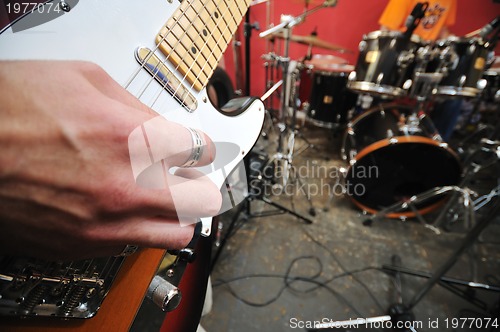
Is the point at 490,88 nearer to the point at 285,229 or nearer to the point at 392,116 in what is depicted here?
the point at 392,116

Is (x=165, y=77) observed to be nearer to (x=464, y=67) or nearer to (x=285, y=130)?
(x=285, y=130)

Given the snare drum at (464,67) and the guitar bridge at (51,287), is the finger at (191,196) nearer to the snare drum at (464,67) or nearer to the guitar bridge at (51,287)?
the guitar bridge at (51,287)

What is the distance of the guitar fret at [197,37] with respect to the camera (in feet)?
1.33

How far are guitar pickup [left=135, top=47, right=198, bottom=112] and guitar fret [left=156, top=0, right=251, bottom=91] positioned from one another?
2cm

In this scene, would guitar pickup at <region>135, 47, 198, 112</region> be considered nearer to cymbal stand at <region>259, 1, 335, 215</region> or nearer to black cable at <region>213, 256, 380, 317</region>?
cymbal stand at <region>259, 1, 335, 215</region>

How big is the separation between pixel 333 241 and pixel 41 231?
4.52ft

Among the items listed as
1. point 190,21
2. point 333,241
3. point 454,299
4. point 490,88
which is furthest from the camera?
point 490,88

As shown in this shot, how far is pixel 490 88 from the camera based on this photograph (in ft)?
6.90

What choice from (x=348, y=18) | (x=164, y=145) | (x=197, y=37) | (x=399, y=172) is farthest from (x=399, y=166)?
(x=348, y=18)

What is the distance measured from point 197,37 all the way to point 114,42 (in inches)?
6.7

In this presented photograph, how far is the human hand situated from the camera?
0.16 m

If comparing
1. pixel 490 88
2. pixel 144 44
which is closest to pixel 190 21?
pixel 144 44

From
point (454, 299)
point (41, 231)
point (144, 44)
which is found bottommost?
point (454, 299)

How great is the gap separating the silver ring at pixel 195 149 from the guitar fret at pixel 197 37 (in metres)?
0.23
